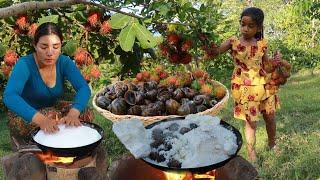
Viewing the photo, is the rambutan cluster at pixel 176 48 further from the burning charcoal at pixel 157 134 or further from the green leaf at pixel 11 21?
the green leaf at pixel 11 21

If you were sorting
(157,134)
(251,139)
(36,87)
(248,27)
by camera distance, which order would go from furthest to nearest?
(251,139) → (248,27) → (36,87) → (157,134)

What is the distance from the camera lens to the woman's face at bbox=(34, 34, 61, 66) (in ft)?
8.83

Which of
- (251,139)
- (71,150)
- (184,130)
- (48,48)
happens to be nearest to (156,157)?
(184,130)

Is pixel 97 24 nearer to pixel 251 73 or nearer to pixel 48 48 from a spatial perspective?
pixel 48 48

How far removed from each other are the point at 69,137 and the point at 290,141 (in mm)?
2251

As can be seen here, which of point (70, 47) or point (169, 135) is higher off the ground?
point (70, 47)

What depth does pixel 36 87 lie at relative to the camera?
289 cm

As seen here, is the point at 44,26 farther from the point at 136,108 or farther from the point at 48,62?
the point at 136,108

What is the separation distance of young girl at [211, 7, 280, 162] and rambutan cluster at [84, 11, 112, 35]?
793 mm

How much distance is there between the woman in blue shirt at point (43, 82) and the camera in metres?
2.58

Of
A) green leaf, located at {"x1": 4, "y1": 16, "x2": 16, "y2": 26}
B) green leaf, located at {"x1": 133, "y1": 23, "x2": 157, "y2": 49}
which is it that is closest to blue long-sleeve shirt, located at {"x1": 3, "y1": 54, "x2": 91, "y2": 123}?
green leaf, located at {"x1": 133, "y1": 23, "x2": 157, "y2": 49}

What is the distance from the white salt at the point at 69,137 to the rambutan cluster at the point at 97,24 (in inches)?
44.6

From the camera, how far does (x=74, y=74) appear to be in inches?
116

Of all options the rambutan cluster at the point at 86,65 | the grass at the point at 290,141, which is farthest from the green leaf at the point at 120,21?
the grass at the point at 290,141
